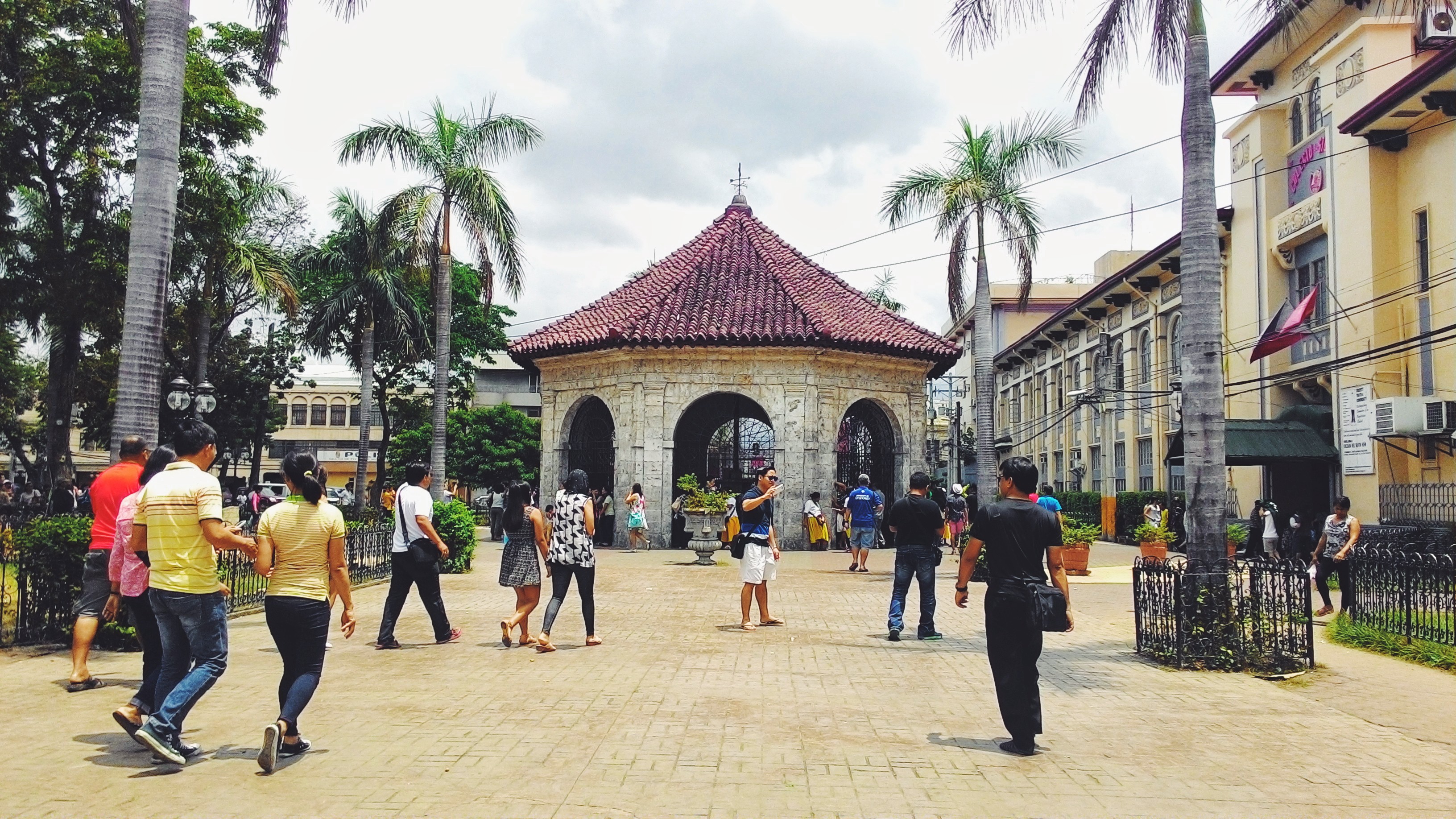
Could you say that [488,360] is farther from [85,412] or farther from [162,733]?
[162,733]

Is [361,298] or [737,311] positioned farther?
[361,298]

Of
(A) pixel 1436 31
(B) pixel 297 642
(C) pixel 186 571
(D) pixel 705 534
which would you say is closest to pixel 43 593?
(C) pixel 186 571

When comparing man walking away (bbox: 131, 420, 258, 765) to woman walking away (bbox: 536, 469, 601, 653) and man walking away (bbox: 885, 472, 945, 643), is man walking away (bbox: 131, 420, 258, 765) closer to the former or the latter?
woman walking away (bbox: 536, 469, 601, 653)

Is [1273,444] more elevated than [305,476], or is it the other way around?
[1273,444]

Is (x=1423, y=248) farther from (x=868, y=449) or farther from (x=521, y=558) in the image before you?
(x=521, y=558)

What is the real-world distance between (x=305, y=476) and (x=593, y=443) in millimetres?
21675

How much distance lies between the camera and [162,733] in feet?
19.1

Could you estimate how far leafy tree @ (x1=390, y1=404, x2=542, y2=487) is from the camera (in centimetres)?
4431

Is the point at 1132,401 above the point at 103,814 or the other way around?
above

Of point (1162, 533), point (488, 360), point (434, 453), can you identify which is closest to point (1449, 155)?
point (1162, 533)

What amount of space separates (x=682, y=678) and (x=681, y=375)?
17393mm

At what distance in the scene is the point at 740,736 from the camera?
6855mm

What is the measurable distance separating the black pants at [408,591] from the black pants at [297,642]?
168 inches

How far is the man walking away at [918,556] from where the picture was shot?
11422mm
